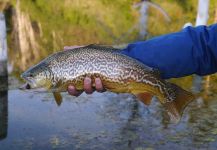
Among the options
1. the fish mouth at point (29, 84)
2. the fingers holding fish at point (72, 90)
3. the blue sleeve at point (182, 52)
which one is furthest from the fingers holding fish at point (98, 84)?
the fish mouth at point (29, 84)

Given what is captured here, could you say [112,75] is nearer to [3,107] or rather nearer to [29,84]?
[29,84]

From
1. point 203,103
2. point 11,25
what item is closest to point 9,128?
point 203,103

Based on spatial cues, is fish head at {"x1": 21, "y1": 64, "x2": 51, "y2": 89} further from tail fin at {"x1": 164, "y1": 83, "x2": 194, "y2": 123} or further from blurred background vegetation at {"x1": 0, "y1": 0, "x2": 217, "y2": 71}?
blurred background vegetation at {"x1": 0, "y1": 0, "x2": 217, "y2": 71}

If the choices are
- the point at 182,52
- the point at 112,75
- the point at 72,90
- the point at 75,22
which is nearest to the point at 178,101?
the point at 182,52

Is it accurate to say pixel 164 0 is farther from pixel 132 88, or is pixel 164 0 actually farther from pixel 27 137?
pixel 132 88

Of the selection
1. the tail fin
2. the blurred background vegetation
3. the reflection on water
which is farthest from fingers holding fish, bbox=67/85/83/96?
the blurred background vegetation

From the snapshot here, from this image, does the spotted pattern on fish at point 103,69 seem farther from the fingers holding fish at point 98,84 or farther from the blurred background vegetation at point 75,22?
the blurred background vegetation at point 75,22
